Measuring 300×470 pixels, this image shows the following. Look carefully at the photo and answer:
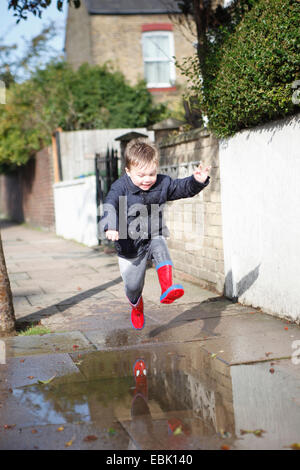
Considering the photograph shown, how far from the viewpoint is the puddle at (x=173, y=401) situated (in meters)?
3.04

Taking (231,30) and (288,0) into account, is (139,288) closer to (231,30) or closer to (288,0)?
(288,0)

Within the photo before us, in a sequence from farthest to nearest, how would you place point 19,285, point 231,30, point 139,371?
point 19,285 → point 231,30 → point 139,371

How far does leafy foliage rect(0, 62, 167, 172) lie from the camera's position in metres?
19.0

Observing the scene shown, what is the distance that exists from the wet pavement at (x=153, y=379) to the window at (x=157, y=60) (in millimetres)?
15437

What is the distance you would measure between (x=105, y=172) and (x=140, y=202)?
7.98 m

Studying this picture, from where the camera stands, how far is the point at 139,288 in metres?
5.01

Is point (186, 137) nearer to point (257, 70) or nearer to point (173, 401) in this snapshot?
point (257, 70)

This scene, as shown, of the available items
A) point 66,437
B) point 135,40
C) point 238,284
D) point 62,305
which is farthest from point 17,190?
point 66,437

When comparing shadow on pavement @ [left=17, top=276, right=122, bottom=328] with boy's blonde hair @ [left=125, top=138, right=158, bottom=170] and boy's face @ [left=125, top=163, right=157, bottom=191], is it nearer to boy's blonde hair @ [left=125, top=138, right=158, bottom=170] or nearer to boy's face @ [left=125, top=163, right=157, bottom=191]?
boy's face @ [left=125, top=163, right=157, bottom=191]

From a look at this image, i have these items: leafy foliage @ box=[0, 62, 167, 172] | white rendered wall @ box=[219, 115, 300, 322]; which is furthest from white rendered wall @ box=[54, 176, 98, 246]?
white rendered wall @ box=[219, 115, 300, 322]

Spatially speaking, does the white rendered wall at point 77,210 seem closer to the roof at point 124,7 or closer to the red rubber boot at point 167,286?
the roof at point 124,7

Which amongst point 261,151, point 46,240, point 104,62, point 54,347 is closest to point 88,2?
point 104,62

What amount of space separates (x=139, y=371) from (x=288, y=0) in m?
3.44

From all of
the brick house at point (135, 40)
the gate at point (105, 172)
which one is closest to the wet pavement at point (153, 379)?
the gate at point (105, 172)
